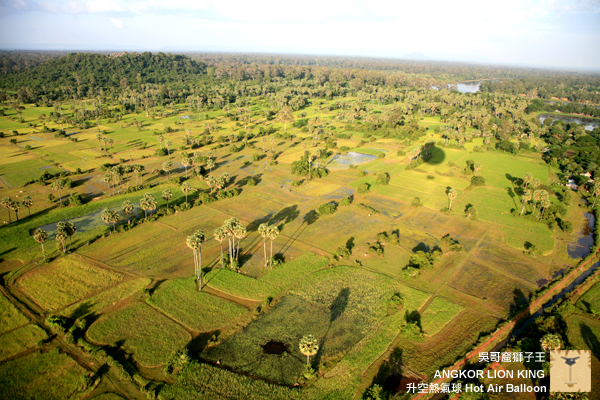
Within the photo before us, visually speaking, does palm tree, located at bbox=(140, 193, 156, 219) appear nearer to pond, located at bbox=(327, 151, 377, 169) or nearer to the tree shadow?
pond, located at bbox=(327, 151, 377, 169)

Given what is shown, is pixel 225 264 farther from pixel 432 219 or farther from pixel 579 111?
pixel 579 111

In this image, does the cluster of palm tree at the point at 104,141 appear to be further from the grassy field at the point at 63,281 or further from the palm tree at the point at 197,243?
the palm tree at the point at 197,243

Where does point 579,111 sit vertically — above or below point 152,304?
above

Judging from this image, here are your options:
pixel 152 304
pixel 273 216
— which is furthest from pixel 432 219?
pixel 152 304

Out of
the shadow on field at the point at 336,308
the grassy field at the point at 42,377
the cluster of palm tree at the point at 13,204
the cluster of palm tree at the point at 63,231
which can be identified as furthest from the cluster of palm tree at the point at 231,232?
the cluster of palm tree at the point at 13,204

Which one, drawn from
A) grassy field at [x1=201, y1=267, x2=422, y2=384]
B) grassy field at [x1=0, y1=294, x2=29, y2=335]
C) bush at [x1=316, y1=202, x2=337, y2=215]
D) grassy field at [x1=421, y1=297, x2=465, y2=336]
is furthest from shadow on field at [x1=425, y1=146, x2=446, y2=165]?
grassy field at [x1=0, y1=294, x2=29, y2=335]

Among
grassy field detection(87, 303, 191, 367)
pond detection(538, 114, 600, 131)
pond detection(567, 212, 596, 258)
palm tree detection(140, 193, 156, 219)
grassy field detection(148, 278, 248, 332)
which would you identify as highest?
pond detection(538, 114, 600, 131)

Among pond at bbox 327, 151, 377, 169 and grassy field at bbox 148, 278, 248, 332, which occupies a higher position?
pond at bbox 327, 151, 377, 169

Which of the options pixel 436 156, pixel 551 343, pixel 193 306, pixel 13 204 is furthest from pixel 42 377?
pixel 436 156
